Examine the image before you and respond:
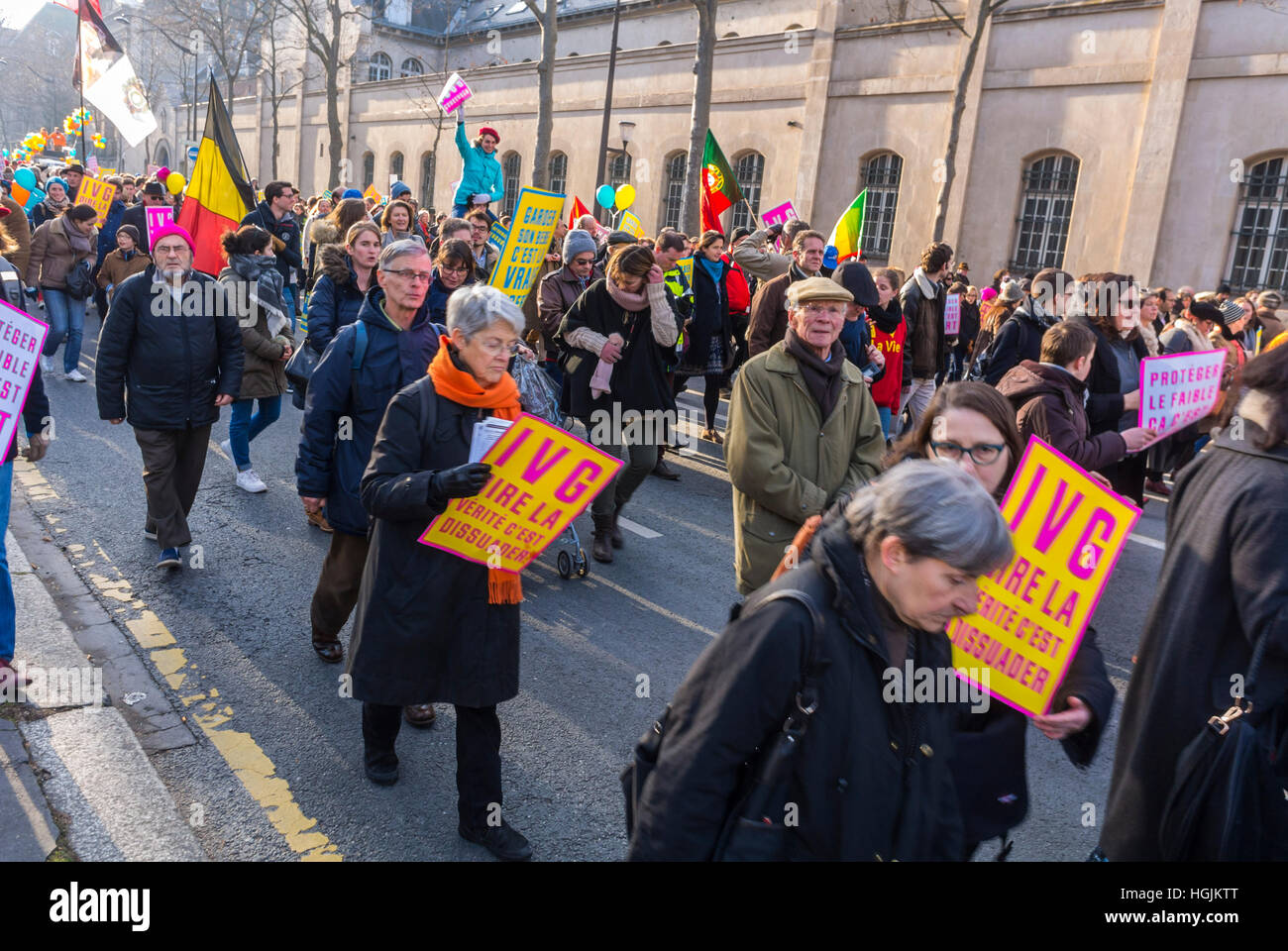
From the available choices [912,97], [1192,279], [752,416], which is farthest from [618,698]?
[912,97]

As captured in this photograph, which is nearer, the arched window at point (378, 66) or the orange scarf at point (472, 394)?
the orange scarf at point (472, 394)

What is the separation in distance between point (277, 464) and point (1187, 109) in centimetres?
1788

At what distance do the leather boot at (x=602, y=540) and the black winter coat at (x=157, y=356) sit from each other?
8.17 feet

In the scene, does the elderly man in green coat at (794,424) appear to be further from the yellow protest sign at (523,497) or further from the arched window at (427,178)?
the arched window at (427,178)

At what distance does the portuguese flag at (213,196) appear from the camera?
8250mm

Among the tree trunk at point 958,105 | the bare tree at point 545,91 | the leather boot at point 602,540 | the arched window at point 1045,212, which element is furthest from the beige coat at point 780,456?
the bare tree at point 545,91

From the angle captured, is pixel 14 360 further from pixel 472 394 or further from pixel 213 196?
pixel 213 196

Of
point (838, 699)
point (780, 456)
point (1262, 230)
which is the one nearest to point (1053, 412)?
point (780, 456)

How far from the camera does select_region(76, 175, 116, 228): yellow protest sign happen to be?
1407cm

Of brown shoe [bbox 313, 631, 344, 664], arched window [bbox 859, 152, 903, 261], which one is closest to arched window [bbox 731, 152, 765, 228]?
arched window [bbox 859, 152, 903, 261]

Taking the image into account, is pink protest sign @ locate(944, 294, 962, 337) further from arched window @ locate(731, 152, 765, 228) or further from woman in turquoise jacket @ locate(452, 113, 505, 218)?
arched window @ locate(731, 152, 765, 228)

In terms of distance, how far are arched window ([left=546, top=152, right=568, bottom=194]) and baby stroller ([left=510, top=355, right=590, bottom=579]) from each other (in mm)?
28893

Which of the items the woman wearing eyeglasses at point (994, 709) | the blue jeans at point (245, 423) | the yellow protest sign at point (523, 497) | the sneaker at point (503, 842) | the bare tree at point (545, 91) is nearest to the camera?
the woman wearing eyeglasses at point (994, 709)

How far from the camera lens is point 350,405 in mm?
4605
